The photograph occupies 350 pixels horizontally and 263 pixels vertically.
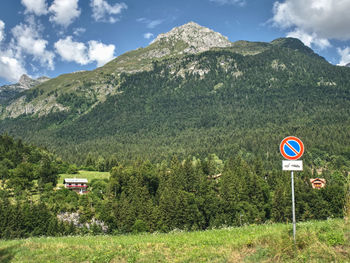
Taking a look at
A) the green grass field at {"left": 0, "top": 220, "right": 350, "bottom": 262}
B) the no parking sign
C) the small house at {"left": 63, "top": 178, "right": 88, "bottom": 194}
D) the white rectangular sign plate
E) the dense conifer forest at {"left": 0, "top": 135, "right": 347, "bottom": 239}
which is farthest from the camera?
the small house at {"left": 63, "top": 178, "right": 88, "bottom": 194}

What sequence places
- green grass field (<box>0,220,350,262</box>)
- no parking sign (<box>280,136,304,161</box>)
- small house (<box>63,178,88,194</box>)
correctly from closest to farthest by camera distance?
green grass field (<box>0,220,350,262</box>), no parking sign (<box>280,136,304,161</box>), small house (<box>63,178,88,194</box>)

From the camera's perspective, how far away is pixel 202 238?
13.9m

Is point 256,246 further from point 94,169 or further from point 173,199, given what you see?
point 94,169

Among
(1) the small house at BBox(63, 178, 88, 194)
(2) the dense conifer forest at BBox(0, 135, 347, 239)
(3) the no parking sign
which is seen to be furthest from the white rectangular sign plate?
(1) the small house at BBox(63, 178, 88, 194)

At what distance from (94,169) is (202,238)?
148675 millimetres

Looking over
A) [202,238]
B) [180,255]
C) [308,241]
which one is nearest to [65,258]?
[180,255]

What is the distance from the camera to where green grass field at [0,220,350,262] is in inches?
408

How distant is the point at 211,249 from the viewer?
1197cm

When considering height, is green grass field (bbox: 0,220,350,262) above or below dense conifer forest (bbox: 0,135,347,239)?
above

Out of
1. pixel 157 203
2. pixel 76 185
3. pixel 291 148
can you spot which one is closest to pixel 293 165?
pixel 291 148

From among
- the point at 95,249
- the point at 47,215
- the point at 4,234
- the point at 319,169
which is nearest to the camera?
the point at 95,249

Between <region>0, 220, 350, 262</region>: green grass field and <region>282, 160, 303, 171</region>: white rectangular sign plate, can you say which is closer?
<region>0, 220, 350, 262</region>: green grass field

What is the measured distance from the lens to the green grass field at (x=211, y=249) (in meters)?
10.4

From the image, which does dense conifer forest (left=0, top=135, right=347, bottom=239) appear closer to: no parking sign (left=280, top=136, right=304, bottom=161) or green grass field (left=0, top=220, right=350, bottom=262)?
green grass field (left=0, top=220, right=350, bottom=262)
